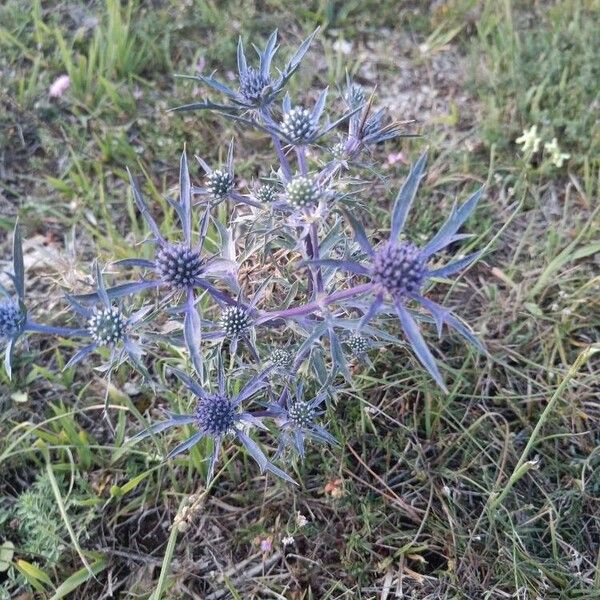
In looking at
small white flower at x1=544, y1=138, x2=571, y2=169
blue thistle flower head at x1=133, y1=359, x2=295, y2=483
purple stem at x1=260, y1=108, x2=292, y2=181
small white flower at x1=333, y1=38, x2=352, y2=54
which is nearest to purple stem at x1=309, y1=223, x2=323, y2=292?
purple stem at x1=260, y1=108, x2=292, y2=181

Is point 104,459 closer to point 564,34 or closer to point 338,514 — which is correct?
point 338,514

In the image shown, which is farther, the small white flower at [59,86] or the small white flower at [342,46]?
the small white flower at [342,46]

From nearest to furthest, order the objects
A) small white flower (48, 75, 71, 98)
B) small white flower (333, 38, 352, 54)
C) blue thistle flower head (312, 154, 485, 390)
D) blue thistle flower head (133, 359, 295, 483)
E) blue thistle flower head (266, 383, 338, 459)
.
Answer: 1. blue thistle flower head (312, 154, 485, 390)
2. blue thistle flower head (133, 359, 295, 483)
3. blue thistle flower head (266, 383, 338, 459)
4. small white flower (48, 75, 71, 98)
5. small white flower (333, 38, 352, 54)

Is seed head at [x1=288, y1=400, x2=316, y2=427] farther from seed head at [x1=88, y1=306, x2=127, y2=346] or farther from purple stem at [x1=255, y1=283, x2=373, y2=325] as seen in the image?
seed head at [x1=88, y1=306, x2=127, y2=346]

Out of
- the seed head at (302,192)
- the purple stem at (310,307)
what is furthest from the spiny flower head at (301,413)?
the seed head at (302,192)

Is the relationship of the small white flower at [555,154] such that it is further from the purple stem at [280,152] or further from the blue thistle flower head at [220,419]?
the blue thistle flower head at [220,419]
